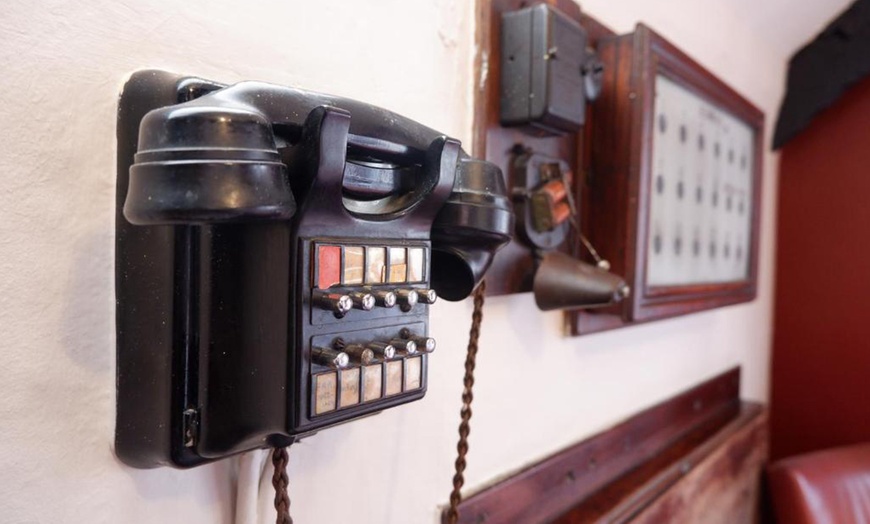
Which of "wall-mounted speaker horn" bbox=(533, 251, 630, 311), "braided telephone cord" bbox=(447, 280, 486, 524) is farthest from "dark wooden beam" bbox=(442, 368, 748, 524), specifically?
"wall-mounted speaker horn" bbox=(533, 251, 630, 311)

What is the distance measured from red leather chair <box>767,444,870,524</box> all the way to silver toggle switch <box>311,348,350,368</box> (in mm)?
1413

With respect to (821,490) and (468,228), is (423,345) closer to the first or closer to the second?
(468,228)

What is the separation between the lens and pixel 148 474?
1.61 ft

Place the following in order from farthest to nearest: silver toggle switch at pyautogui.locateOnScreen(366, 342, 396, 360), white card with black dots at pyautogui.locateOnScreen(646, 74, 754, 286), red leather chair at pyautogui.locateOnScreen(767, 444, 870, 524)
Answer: red leather chair at pyautogui.locateOnScreen(767, 444, 870, 524), white card with black dots at pyautogui.locateOnScreen(646, 74, 754, 286), silver toggle switch at pyautogui.locateOnScreen(366, 342, 396, 360)

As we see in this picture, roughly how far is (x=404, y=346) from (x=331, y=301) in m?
0.09

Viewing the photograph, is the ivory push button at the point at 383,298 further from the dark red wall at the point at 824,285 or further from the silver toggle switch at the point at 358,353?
the dark red wall at the point at 824,285

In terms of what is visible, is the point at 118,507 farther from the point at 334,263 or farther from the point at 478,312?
the point at 478,312

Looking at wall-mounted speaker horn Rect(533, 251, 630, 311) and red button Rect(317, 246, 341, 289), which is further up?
red button Rect(317, 246, 341, 289)

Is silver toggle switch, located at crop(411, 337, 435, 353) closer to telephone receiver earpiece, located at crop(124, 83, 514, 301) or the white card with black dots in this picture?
telephone receiver earpiece, located at crop(124, 83, 514, 301)

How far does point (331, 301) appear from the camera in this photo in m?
0.43

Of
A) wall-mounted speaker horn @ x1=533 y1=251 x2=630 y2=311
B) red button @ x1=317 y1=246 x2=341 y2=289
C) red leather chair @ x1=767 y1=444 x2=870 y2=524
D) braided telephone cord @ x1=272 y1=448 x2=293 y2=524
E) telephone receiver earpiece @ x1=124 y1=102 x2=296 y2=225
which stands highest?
telephone receiver earpiece @ x1=124 y1=102 x2=296 y2=225

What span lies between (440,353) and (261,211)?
0.43 metres

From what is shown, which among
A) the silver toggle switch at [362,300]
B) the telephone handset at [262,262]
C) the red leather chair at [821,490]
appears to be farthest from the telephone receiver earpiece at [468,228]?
the red leather chair at [821,490]

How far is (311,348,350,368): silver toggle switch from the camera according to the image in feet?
1.42
